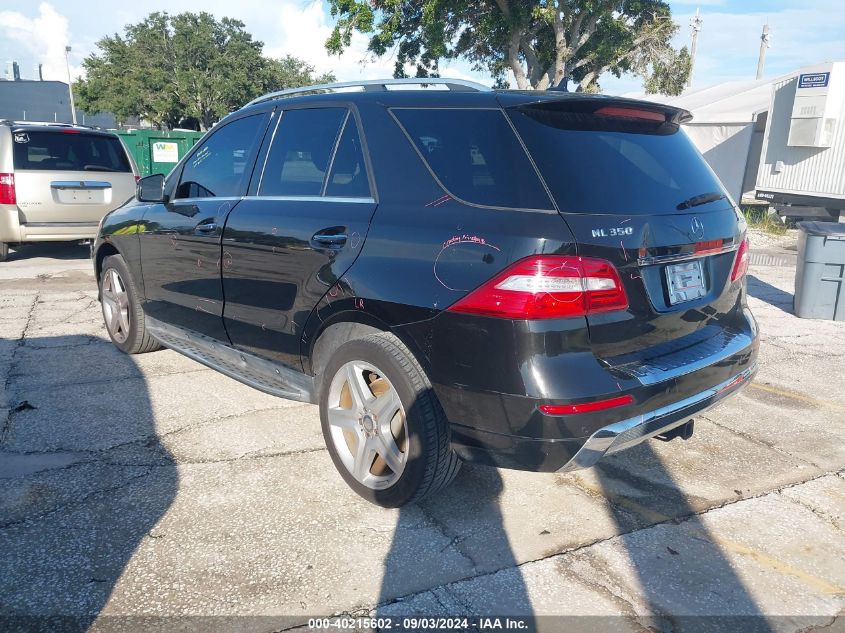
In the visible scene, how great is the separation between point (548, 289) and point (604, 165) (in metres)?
0.68

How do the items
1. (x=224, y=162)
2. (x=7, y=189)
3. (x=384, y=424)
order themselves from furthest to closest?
(x=7, y=189) → (x=224, y=162) → (x=384, y=424)

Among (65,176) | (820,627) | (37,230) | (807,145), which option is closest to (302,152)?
(820,627)

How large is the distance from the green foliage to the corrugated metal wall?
27.7 ft

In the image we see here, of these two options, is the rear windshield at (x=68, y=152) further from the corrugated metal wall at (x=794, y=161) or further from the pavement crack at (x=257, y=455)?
the corrugated metal wall at (x=794, y=161)

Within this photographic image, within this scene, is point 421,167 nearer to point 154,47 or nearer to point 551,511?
point 551,511

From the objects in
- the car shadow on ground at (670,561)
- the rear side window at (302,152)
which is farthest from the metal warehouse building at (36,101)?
the car shadow on ground at (670,561)

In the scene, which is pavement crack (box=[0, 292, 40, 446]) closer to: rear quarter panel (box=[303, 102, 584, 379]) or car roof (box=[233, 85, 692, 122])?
rear quarter panel (box=[303, 102, 584, 379])

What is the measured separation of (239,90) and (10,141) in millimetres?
42201

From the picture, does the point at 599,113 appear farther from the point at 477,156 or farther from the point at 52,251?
the point at 52,251

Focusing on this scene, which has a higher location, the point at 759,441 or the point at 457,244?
the point at 457,244

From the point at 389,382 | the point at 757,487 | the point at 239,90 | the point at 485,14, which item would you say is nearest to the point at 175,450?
the point at 389,382

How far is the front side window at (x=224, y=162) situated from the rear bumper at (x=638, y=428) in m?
2.44

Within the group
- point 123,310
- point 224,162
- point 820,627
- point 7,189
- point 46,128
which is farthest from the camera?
point 46,128

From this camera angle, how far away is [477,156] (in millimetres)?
2824
